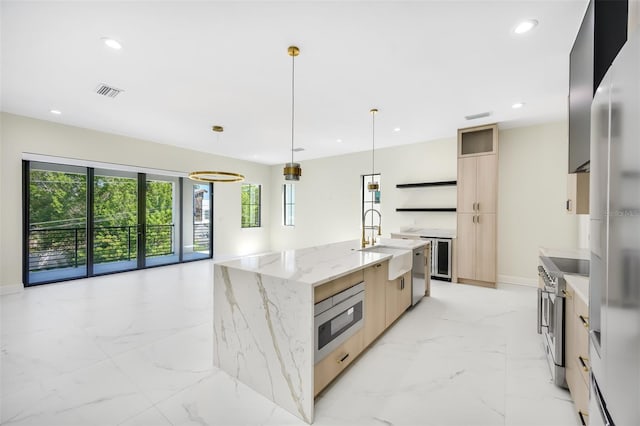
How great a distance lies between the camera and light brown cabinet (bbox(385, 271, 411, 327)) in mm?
2878

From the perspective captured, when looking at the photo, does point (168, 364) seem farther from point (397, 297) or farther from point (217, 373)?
point (397, 297)

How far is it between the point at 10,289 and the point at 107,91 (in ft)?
11.7

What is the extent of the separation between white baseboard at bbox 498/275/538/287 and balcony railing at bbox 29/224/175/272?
275 inches

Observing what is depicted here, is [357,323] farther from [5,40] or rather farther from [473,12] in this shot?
[5,40]

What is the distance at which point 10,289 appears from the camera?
14.0 feet

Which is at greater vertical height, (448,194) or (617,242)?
(448,194)

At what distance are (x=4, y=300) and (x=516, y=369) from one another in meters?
6.35

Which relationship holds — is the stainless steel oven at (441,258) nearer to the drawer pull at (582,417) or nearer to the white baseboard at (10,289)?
the drawer pull at (582,417)

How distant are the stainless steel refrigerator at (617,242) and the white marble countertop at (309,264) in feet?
4.11

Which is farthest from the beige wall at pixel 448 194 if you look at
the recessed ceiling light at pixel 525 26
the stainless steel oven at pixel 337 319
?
the stainless steel oven at pixel 337 319

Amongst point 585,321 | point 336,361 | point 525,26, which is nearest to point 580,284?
point 585,321

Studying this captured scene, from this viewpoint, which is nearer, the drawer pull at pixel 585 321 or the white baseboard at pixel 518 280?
the drawer pull at pixel 585 321

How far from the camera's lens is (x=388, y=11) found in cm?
207

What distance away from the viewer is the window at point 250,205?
8.14 m
